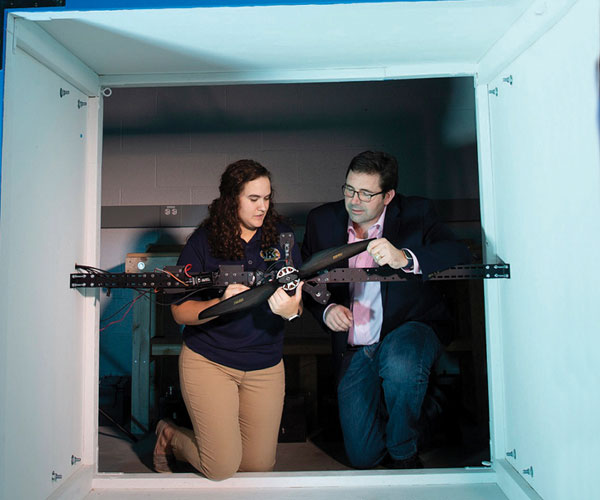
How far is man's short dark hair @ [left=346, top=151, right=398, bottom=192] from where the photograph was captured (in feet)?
7.23

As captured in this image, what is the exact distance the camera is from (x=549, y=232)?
1415 mm

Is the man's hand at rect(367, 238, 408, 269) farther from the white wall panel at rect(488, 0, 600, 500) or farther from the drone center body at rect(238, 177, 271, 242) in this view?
the drone center body at rect(238, 177, 271, 242)

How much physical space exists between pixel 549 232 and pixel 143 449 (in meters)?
2.35

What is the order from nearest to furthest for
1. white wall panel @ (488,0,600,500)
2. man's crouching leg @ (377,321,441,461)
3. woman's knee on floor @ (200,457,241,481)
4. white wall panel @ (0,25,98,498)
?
1. white wall panel @ (488,0,600,500)
2. white wall panel @ (0,25,98,498)
3. woman's knee on floor @ (200,457,241,481)
4. man's crouching leg @ (377,321,441,461)

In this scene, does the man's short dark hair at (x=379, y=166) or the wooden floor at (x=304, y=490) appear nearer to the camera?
the wooden floor at (x=304, y=490)

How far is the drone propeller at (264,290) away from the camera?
5.12 feet

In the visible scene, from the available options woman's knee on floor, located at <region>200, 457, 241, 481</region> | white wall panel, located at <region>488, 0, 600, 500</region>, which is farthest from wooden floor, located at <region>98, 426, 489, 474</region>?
white wall panel, located at <region>488, 0, 600, 500</region>

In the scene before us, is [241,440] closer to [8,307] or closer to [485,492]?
[485,492]

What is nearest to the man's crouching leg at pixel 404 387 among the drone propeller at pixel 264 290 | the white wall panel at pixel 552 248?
the white wall panel at pixel 552 248

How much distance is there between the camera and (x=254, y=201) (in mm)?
A: 2076

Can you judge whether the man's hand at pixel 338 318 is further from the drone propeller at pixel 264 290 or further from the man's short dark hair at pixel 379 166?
the man's short dark hair at pixel 379 166

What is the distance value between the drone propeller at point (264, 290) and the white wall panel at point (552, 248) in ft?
1.82

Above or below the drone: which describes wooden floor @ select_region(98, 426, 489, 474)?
below

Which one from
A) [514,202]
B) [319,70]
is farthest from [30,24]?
[514,202]
